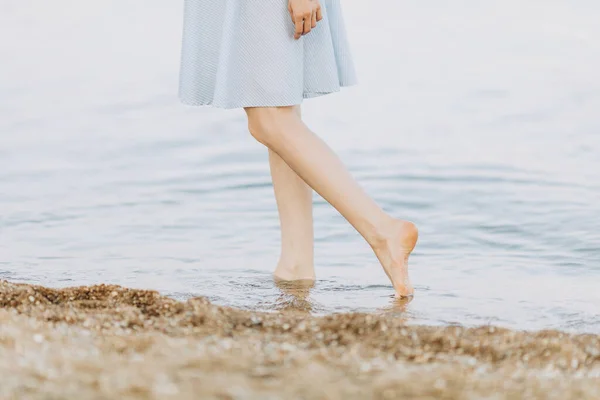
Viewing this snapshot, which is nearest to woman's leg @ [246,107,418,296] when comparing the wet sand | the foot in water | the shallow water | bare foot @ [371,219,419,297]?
bare foot @ [371,219,419,297]

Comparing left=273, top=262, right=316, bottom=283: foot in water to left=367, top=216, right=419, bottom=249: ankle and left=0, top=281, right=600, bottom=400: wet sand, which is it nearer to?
left=367, top=216, right=419, bottom=249: ankle

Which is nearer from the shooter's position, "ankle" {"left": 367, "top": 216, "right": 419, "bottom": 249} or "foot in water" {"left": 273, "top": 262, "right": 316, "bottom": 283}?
"ankle" {"left": 367, "top": 216, "right": 419, "bottom": 249}

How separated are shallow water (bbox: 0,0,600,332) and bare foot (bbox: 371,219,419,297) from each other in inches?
4.0

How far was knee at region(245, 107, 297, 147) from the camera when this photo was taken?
9.43 feet

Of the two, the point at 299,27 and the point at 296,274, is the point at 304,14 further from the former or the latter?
the point at 296,274

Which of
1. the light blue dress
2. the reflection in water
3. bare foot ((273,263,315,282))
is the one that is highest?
the light blue dress

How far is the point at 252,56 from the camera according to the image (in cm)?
280

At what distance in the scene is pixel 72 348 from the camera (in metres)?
2.01

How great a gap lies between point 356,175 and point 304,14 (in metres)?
2.44

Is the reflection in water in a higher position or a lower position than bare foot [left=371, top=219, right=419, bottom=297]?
lower

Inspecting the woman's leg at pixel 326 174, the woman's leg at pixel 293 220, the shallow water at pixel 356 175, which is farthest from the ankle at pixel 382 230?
the woman's leg at pixel 293 220

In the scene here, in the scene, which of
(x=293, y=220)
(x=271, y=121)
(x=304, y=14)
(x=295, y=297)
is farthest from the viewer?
(x=293, y=220)

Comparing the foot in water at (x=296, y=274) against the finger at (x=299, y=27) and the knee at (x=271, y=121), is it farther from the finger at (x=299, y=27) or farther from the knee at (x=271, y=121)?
the finger at (x=299, y=27)

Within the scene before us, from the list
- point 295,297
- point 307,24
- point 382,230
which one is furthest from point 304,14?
point 295,297
